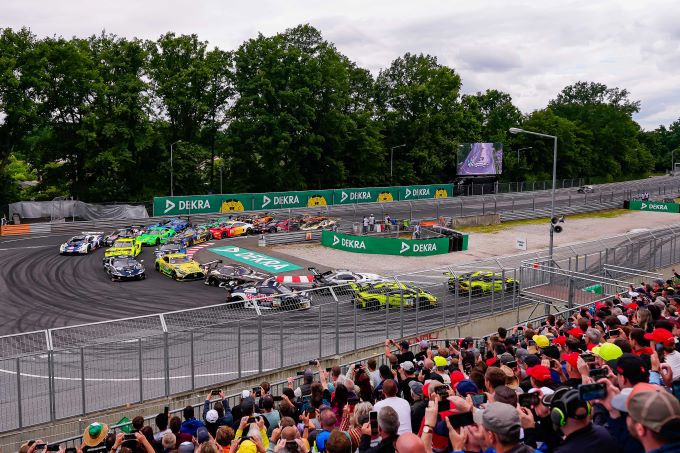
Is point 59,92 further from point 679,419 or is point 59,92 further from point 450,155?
point 679,419

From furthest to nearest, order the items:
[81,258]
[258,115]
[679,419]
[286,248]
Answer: [258,115]
[286,248]
[81,258]
[679,419]

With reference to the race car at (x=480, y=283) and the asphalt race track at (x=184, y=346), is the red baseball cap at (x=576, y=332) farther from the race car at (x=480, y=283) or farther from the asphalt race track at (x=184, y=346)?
the race car at (x=480, y=283)

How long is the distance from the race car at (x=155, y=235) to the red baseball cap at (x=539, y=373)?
122 feet

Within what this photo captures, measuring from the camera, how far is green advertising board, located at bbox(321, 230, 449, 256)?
39906mm

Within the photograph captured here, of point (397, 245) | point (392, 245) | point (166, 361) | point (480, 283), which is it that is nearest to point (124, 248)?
point (392, 245)

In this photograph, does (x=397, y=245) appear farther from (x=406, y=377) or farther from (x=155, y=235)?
(x=406, y=377)

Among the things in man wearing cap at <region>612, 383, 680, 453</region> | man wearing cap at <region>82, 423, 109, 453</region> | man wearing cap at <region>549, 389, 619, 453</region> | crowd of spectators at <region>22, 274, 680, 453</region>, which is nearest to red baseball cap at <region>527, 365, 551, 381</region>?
crowd of spectators at <region>22, 274, 680, 453</region>

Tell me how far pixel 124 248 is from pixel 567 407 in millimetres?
35741

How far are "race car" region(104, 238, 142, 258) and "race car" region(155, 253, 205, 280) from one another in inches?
158

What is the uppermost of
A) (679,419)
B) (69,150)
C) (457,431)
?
(69,150)

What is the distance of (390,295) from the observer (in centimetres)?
1828

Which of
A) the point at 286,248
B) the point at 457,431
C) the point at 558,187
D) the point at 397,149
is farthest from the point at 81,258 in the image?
the point at 558,187

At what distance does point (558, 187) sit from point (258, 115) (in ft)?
185

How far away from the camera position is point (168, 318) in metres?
14.7
